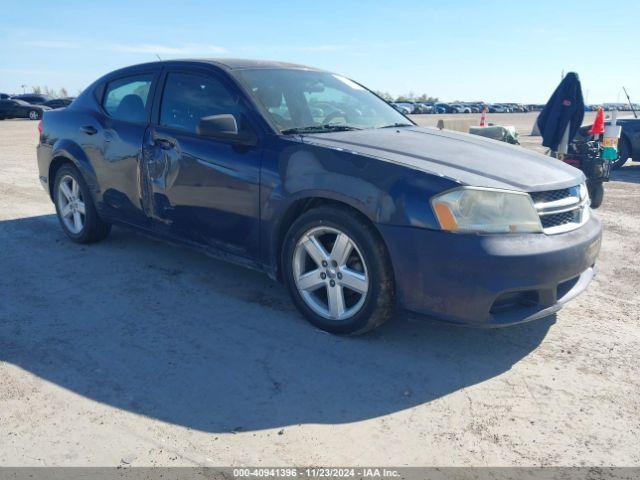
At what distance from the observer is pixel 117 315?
3748mm

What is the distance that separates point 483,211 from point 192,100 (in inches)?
94.3

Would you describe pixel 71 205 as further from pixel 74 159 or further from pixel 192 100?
pixel 192 100

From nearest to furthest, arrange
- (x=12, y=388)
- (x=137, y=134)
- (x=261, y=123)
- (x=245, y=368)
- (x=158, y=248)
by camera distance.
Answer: (x=12, y=388), (x=245, y=368), (x=261, y=123), (x=137, y=134), (x=158, y=248)

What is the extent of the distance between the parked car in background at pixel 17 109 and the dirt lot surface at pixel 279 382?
3037cm

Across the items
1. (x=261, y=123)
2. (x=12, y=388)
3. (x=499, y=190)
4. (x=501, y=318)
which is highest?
(x=261, y=123)

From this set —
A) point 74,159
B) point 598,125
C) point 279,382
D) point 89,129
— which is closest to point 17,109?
point 74,159

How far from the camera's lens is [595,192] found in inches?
282

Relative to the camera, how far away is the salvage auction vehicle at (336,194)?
297 cm

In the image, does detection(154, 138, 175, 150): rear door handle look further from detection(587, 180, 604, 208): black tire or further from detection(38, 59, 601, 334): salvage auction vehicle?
detection(587, 180, 604, 208): black tire

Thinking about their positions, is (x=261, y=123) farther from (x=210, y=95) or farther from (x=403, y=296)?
(x=403, y=296)

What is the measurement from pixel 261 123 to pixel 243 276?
53.4 inches

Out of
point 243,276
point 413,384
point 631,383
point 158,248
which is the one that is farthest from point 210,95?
point 631,383

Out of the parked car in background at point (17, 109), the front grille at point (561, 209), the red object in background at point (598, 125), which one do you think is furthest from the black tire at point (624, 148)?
the parked car in background at point (17, 109)

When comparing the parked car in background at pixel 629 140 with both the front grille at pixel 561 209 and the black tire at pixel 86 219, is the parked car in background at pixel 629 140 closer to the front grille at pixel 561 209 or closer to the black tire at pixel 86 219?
the front grille at pixel 561 209
